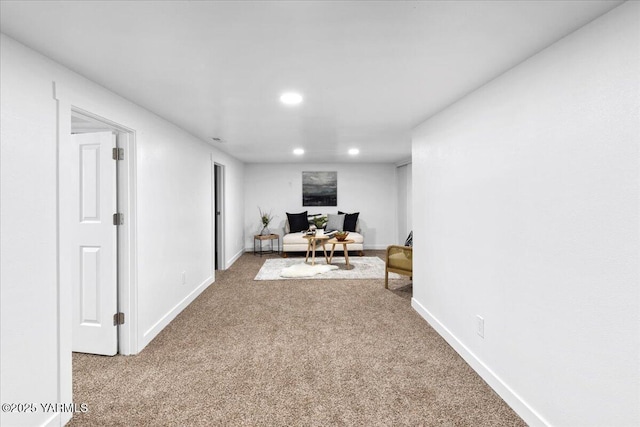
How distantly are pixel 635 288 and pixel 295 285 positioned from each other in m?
3.90

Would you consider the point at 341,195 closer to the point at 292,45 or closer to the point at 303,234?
the point at 303,234

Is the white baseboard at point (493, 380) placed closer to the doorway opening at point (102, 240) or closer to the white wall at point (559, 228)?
the white wall at point (559, 228)

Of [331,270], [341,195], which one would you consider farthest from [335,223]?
[331,270]

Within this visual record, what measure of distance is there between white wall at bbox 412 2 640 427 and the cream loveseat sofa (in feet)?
14.3

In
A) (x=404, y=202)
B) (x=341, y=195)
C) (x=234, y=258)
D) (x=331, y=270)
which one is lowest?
(x=331, y=270)

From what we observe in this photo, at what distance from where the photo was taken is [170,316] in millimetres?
3340

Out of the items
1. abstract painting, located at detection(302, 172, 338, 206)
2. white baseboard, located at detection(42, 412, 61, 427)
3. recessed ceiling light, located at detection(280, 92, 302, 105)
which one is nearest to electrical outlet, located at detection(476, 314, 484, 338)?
recessed ceiling light, located at detection(280, 92, 302, 105)

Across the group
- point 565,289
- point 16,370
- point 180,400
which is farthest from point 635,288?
point 16,370

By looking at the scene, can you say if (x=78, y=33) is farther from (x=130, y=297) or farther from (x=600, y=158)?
(x=600, y=158)

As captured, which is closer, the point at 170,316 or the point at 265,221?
the point at 170,316

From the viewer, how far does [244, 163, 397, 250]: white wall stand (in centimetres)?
770

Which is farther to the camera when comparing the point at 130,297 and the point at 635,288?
the point at 130,297

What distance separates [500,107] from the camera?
2076 mm

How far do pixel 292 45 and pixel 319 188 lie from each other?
20.1ft
